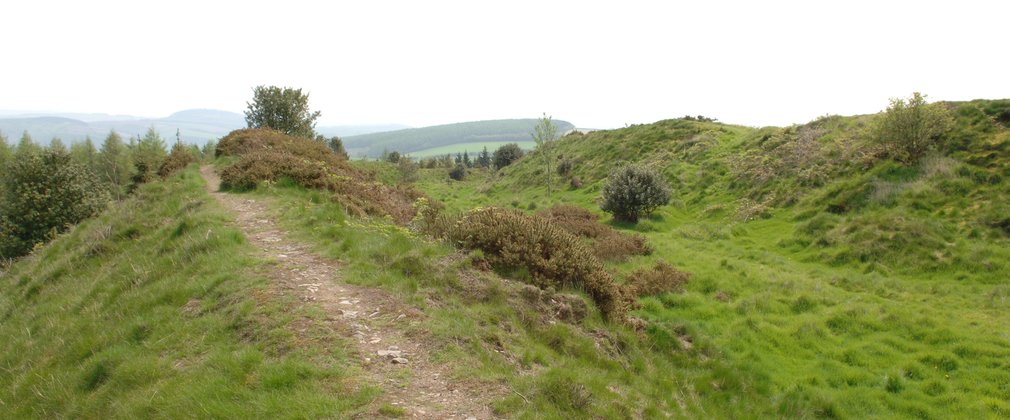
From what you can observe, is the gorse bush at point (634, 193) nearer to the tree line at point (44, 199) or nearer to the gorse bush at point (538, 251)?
the gorse bush at point (538, 251)

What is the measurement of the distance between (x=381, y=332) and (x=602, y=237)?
12.0 metres

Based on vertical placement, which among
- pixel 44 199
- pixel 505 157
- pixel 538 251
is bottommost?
pixel 44 199

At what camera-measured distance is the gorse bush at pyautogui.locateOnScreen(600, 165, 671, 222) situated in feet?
71.6

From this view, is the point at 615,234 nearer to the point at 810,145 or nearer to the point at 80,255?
the point at 810,145

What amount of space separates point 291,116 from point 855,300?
3359 cm

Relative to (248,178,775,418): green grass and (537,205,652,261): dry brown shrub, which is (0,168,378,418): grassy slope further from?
(537,205,652,261): dry brown shrub

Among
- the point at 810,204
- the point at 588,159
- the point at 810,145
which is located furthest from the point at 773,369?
the point at 588,159

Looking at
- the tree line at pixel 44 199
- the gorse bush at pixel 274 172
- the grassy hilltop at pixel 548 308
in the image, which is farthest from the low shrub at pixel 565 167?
the tree line at pixel 44 199

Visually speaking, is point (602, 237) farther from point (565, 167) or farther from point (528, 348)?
point (565, 167)

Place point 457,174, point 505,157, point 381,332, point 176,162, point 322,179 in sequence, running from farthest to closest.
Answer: point 505,157 < point 457,174 < point 176,162 < point 322,179 < point 381,332

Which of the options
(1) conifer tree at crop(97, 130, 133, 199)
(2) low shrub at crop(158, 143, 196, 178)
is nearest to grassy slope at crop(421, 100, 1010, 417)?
(2) low shrub at crop(158, 143, 196, 178)

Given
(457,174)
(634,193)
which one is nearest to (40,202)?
(634,193)

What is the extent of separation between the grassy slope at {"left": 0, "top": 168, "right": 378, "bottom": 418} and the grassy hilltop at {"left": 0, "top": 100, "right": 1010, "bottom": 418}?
33mm

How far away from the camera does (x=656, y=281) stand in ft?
41.3
